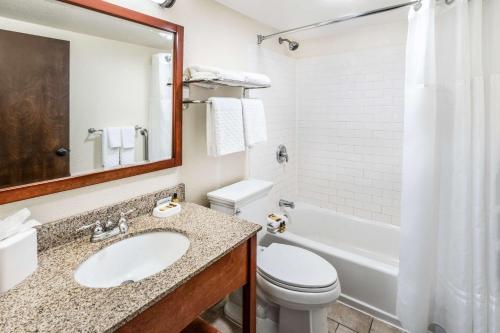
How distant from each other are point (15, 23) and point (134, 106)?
514 mm

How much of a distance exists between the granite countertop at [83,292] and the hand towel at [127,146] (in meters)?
0.36

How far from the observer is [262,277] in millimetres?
1541

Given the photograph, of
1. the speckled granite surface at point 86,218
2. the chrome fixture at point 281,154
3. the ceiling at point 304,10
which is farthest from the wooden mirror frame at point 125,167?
the chrome fixture at point 281,154

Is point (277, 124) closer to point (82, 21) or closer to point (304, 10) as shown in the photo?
point (304, 10)

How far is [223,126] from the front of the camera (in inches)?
63.0

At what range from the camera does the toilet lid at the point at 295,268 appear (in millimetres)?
1441

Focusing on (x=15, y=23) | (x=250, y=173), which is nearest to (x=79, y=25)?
(x=15, y=23)

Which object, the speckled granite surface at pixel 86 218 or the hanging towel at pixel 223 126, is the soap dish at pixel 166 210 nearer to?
the speckled granite surface at pixel 86 218

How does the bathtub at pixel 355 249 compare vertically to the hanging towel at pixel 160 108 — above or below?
below

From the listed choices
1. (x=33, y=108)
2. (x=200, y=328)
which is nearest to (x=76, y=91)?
(x=33, y=108)

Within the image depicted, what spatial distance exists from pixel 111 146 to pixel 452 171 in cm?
175

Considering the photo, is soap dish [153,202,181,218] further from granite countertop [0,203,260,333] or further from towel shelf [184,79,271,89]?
towel shelf [184,79,271,89]

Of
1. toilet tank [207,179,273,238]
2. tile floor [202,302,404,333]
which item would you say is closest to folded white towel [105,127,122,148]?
toilet tank [207,179,273,238]

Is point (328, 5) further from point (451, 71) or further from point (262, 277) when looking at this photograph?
point (262, 277)
